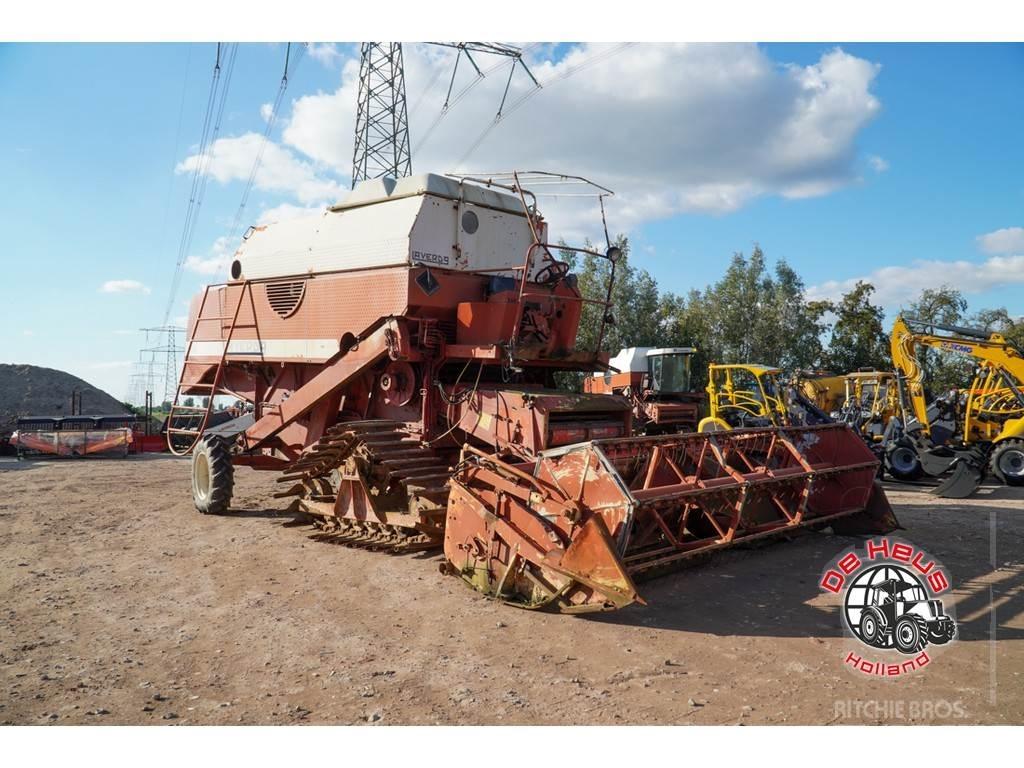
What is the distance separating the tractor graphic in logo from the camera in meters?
4.71

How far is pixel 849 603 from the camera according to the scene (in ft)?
17.1

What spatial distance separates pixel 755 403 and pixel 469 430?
980 centimetres

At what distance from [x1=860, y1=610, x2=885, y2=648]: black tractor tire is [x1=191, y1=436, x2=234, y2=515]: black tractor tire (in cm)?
777

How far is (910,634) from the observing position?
4695mm

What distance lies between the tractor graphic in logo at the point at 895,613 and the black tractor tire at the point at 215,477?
25.1ft

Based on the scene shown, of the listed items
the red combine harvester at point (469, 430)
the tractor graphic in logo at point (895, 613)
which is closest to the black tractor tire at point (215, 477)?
the red combine harvester at point (469, 430)

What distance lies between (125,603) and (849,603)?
18.5 feet

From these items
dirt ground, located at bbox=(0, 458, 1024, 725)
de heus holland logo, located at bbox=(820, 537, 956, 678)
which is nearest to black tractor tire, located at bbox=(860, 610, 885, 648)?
de heus holland logo, located at bbox=(820, 537, 956, 678)

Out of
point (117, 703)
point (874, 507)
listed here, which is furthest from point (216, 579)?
point (874, 507)

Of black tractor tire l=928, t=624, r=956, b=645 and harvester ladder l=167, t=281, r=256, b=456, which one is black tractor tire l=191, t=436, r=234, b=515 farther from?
black tractor tire l=928, t=624, r=956, b=645

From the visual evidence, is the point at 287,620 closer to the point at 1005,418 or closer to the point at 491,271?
the point at 491,271

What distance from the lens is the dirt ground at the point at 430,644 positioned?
382 cm

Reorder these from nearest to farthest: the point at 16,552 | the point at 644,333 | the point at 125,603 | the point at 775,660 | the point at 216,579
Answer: the point at 775,660 → the point at 125,603 → the point at 216,579 → the point at 16,552 → the point at 644,333

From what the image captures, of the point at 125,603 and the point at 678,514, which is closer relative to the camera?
the point at 125,603
